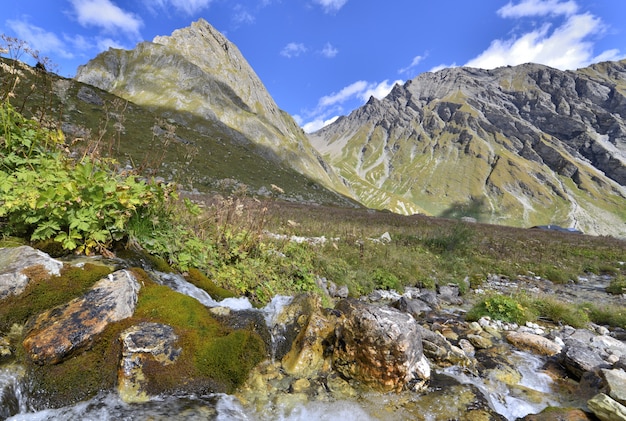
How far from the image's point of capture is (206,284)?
217 inches

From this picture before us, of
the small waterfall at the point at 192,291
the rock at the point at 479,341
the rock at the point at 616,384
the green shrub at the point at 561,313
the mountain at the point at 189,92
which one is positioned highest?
the mountain at the point at 189,92

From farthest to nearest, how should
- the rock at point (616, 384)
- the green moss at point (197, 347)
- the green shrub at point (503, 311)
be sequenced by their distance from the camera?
the green shrub at point (503, 311), the rock at point (616, 384), the green moss at point (197, 347)

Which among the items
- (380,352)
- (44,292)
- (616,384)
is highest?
(44,292)

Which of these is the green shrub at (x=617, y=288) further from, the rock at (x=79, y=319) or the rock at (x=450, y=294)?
the rock at (x=79, y=319)

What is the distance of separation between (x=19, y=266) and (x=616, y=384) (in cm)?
767

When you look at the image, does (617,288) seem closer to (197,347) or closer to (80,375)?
(197,347)

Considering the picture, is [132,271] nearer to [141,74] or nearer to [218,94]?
[218,94]

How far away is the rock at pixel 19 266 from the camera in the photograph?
332 cm

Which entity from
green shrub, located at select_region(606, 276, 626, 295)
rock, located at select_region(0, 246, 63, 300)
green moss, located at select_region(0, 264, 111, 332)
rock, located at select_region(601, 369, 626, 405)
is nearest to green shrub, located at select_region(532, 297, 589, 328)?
rock, located at select_region(601, 369, 626, 405)

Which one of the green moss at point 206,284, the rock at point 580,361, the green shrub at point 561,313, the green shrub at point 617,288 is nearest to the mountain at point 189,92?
the green shrub at point 617,288

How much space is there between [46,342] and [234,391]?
198 centimetres

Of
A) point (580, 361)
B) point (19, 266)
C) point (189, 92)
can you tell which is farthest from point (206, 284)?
point (189, 92)

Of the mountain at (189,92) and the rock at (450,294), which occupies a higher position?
the mountain at (189,92)

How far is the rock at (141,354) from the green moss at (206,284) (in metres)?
1.82
